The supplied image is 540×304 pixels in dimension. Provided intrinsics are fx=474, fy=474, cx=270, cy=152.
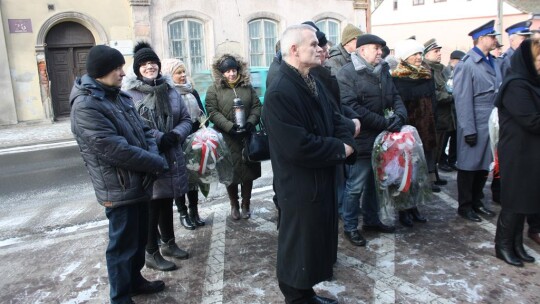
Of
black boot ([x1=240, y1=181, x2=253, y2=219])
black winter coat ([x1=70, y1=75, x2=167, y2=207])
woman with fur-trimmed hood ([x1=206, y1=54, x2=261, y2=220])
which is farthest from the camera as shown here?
black boot ([x1=240, y1=181, x2=253, y2=219])

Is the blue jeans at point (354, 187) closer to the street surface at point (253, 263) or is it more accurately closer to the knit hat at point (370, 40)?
the street surface at point (253, 263)

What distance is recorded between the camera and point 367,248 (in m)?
4.29

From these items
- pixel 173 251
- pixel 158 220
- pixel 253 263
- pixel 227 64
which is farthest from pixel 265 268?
pixel 227 64

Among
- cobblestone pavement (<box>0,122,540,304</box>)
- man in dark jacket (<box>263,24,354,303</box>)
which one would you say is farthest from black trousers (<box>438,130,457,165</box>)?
man in dark jacket (<box>263,24,354,303</box>)

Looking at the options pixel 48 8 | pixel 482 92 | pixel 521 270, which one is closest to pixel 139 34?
pixel 48 8

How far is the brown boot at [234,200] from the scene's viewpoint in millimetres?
5165

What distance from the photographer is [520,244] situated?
12.9 ft

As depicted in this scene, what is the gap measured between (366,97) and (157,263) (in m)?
2.35

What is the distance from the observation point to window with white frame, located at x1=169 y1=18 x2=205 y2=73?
16192 millimetres

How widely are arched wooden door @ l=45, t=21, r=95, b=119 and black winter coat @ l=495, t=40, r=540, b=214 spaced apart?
45.8ft

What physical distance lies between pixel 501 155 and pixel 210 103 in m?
2.84

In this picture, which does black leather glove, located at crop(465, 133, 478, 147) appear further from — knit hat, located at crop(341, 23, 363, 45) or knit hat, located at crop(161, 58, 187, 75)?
knit hat, located at crop(161, 58, 187, 75)

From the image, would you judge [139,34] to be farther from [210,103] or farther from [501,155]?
[501,155]

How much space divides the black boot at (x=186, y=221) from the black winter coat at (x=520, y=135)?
300 cm
